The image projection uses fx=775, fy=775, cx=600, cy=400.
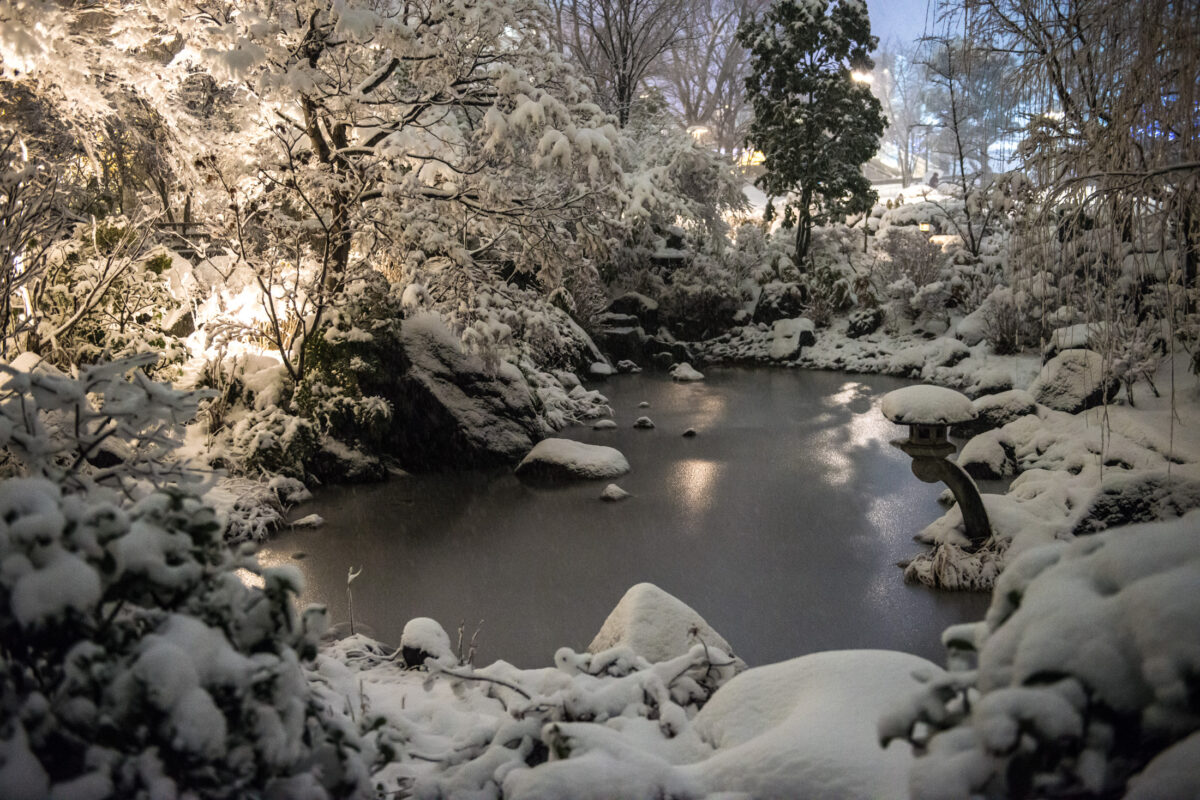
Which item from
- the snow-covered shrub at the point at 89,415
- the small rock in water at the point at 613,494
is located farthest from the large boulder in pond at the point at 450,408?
the snow-covered shrub at the point at 89,415

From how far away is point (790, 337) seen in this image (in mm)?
16781

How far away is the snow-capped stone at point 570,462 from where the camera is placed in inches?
320

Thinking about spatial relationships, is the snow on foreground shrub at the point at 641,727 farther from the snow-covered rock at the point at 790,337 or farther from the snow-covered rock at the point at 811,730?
the snow-covered rock at the point at 790,337

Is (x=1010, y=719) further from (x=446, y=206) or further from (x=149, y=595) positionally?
(x=446, y=206)

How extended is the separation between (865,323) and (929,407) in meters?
12.2

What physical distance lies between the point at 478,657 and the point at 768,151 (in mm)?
17226

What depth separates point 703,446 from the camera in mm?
9438

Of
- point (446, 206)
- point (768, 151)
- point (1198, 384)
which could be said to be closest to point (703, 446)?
point (446, 206)

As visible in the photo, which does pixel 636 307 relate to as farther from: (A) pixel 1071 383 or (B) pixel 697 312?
(A) pixel 1071 383

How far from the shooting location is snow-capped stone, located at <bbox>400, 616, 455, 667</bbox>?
11.8ft

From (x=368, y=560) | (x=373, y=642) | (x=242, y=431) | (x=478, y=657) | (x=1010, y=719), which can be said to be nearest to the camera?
(x=1010, y=719)

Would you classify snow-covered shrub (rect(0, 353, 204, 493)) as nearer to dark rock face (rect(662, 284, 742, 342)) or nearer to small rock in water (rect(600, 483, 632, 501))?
small rock in water (rect(600, 483, 632, 501))

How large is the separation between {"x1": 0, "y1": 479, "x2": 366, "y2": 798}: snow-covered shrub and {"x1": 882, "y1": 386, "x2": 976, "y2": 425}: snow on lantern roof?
15.1 ft

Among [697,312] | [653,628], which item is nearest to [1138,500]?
[653,628]
